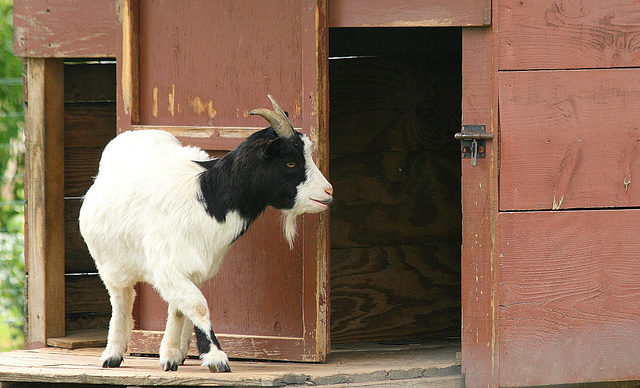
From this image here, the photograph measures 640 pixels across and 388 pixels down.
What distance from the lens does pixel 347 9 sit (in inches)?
185

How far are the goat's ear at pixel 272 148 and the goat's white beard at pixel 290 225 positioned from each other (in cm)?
33

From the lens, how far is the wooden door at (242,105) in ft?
15.6

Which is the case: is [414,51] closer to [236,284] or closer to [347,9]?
[347,9]

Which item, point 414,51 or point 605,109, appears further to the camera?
point 414,51

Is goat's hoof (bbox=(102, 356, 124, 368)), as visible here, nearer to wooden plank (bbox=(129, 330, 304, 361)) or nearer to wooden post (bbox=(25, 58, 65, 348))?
wooden plank (bbox=(129, 330, 304, 361))

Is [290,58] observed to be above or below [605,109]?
above

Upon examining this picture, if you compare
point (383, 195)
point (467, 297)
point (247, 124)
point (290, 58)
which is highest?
point (290, 58)

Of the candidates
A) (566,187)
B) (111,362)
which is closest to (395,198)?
(566,187)

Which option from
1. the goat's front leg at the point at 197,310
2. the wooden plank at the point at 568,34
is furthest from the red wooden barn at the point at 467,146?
the goat's front leg at the point at 197,310

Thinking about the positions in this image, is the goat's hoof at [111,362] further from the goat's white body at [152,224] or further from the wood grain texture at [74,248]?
the wood grain texture at [74,248]

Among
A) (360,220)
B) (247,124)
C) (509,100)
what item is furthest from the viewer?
(360,220)

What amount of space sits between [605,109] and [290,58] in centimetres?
165

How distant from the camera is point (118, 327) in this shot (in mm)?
4660

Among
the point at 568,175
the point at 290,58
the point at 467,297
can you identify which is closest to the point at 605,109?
the point at 568,175
